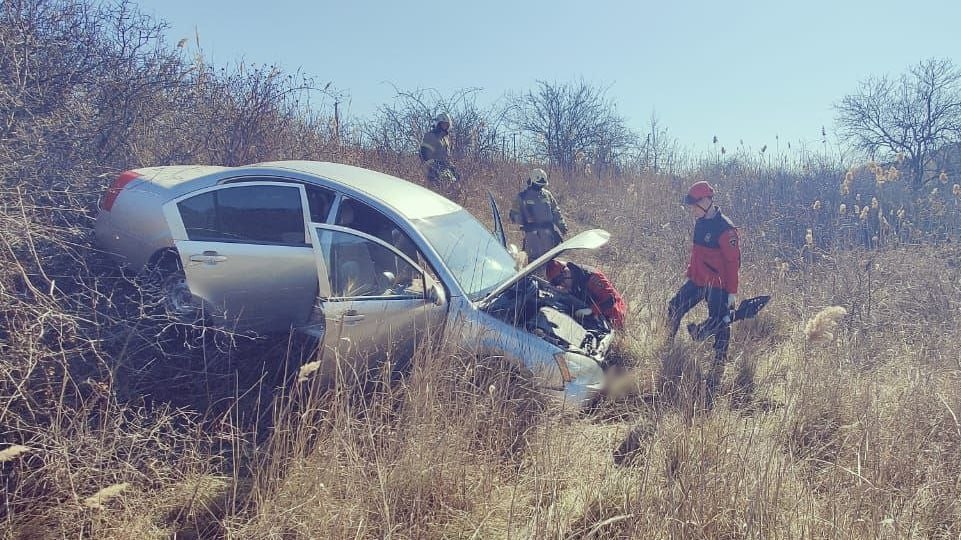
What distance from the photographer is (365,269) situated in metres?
3.70

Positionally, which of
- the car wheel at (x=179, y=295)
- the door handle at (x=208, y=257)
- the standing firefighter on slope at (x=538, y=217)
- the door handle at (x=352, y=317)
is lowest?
the door handle at (x=352, y=317)

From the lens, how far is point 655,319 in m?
5.73

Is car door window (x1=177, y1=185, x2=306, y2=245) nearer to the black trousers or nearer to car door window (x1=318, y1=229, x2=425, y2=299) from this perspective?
car door window (x1=318, y1=229, x2=425, y2=299)

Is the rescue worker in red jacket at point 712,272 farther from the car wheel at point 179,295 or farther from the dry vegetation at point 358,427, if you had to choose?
the car wheel at point 179,295

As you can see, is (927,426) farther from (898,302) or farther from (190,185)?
(190,185)

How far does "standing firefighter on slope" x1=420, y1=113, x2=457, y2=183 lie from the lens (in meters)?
9.77

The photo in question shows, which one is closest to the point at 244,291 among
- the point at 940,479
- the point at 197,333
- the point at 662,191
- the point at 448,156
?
the point at 197,333

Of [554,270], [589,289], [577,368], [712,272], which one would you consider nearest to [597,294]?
[589,289]

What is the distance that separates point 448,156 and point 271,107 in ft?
10.6

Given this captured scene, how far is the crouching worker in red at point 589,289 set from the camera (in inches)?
181

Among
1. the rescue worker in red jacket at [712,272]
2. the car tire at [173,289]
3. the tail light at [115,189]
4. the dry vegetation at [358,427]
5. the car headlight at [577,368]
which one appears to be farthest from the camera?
the rescue worker in red jacket at [712,272]

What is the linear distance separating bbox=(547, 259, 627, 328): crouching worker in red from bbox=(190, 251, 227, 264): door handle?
2.62m

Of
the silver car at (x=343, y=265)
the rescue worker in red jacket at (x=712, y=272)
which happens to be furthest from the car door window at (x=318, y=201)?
the rescue worker in red jacket at (x=712, y=272)

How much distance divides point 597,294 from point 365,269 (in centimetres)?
200
